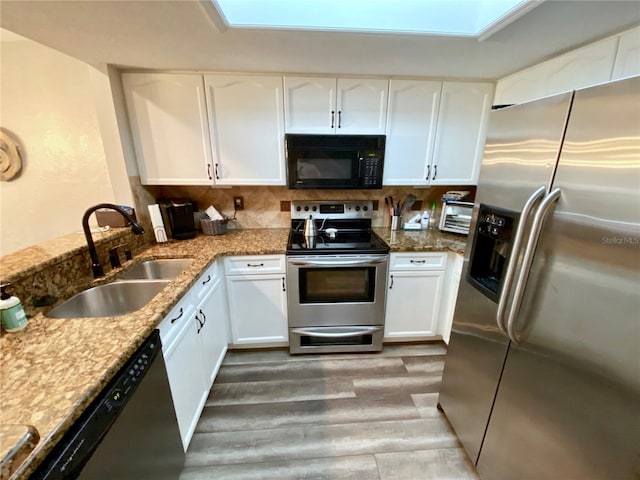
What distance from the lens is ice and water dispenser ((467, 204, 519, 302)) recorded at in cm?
110

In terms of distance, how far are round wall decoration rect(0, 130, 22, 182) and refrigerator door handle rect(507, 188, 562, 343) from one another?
3.46m

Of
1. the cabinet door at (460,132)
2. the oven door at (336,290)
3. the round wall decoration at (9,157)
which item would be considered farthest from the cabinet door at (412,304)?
the round wall decoration at (9,157)

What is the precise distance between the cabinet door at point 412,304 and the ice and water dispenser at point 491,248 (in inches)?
30.4

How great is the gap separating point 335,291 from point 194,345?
1017 millimetres

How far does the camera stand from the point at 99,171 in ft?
7.25

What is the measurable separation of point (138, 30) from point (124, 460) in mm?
1810

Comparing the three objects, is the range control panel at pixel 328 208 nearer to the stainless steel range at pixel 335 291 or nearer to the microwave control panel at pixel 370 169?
the stainless steel range at pixel 335 291

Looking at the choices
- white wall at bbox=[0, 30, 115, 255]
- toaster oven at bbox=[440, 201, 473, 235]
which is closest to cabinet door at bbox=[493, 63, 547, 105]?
toaster oven at bbox=[440, 201, 473, 235]

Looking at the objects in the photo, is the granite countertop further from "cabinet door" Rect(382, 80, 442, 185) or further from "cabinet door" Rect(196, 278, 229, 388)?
"cabinet door" Rect(382, 80, 442, 185)

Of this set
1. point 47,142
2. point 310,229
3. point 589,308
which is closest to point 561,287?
point 589,308

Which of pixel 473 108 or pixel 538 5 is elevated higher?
pixel 538 5

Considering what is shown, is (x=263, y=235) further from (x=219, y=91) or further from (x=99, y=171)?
(x=99, y=171)

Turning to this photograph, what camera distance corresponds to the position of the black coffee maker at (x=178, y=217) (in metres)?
2.05

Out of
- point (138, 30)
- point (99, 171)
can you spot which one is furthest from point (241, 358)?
point (138, 30)
